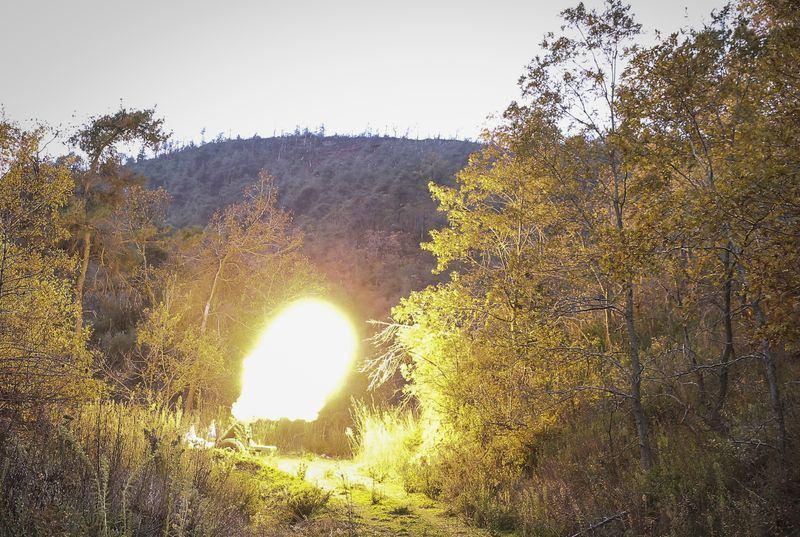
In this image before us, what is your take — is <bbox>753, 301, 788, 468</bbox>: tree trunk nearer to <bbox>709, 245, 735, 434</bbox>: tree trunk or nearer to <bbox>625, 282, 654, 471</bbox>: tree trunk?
<bbox>709, 245, 735, 434</bbox>: tree trunk

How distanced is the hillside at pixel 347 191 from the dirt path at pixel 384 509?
2011 centimetres

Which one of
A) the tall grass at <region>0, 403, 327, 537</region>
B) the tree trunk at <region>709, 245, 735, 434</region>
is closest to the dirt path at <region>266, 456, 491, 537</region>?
the tall grass at <region>0, 403, 327, 537</region>

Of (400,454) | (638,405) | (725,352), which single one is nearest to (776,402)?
(725,352)

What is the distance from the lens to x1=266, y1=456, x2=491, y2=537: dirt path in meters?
7.41

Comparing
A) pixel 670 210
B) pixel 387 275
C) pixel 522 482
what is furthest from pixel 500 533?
pixel 387 275

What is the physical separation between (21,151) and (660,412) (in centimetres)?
1753

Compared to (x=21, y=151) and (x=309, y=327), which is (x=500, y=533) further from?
(x=21, y=151)

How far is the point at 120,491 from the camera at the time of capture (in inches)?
191

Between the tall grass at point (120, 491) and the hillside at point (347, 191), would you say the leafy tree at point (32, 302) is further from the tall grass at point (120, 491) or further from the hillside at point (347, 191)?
the hillside at point (347, 191)

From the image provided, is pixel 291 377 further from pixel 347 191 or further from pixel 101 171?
pixel 347 191

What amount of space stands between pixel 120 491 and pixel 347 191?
57952 mm

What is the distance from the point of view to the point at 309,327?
1839 centimetres

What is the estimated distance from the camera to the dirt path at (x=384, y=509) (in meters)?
7.41

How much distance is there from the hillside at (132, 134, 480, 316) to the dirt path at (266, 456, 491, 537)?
20.1 m
